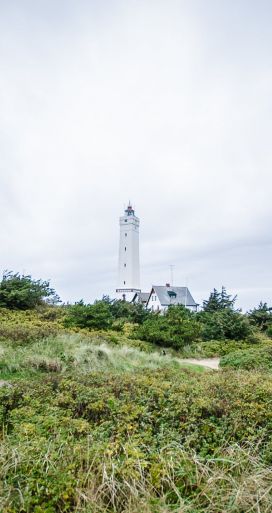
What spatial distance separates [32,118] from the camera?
8945 mm

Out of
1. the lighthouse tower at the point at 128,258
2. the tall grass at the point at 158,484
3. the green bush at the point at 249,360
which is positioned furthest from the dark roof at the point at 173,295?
the tall grass at the point at 158,484

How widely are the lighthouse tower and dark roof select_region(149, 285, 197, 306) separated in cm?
653

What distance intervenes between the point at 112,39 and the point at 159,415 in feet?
20.3

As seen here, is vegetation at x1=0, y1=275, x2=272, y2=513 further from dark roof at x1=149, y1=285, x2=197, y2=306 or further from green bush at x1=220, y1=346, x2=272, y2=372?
dark roof at x1=149, y1=285, x2=197, y2=306

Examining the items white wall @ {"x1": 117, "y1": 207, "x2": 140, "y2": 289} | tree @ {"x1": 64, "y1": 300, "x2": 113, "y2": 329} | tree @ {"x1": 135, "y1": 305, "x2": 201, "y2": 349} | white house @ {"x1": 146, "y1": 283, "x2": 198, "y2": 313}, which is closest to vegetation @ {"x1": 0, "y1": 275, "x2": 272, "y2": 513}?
tree @ {"x1": 135, "y1": 305, "x2": 201, "y2": 349}

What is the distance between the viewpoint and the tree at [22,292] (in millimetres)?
13375

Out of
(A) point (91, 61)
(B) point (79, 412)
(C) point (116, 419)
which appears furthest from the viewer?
(A) point (91, 61)

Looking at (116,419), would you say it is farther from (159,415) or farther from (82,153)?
(82,153)

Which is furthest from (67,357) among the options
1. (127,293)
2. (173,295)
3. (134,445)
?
(127,293)

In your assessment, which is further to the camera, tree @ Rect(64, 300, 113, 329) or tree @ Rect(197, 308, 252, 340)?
tree @ Rect(197, 308, 252, 340)

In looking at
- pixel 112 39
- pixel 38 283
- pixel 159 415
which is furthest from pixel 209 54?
pixel 38 283

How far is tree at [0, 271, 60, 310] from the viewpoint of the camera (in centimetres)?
1338

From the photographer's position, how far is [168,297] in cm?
3416

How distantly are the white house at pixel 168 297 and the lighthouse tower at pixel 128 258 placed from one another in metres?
5.99
